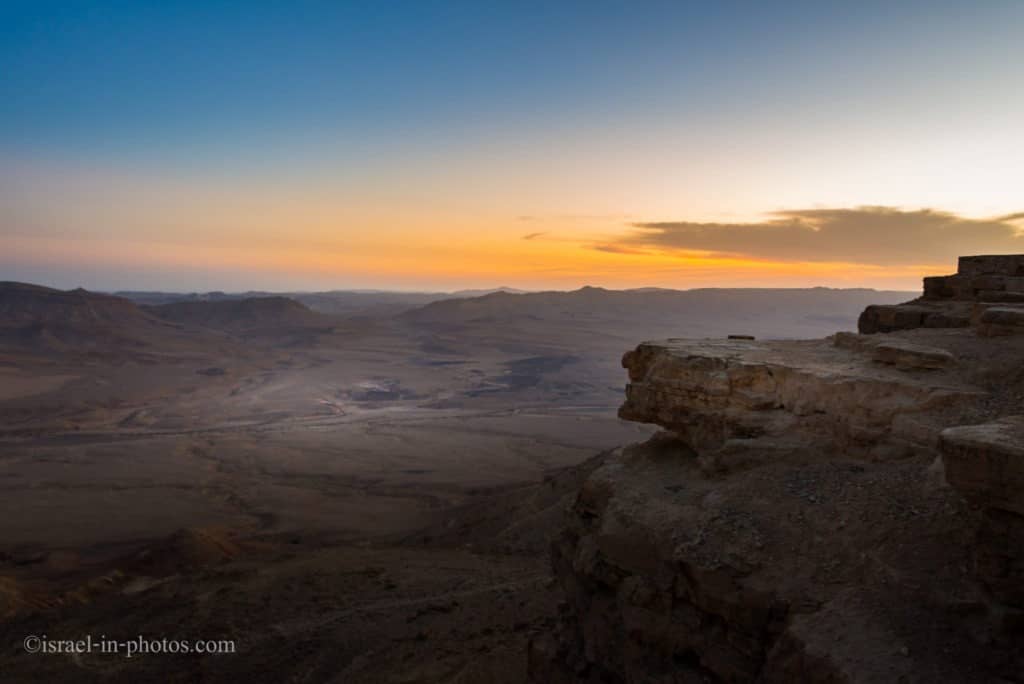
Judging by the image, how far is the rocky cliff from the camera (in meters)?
4.58

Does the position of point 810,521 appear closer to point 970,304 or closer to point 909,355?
point 909,355

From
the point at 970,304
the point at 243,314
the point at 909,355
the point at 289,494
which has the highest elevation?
the point at 243,314

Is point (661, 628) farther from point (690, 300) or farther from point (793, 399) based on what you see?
point (690, 300)

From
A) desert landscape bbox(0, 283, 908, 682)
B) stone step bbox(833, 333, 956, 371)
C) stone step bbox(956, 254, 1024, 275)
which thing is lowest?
desert landscape bbox(0, 283, 908, 682)

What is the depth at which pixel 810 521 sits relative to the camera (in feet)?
19.9

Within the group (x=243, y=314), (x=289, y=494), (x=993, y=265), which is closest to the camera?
(x=993, y=265)

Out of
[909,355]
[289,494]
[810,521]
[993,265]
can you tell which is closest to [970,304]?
[993,265]

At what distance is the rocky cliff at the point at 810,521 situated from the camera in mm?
4582

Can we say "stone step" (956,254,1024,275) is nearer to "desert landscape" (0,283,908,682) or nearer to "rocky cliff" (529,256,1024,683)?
"rocky cliff" (529,256,1024,683)

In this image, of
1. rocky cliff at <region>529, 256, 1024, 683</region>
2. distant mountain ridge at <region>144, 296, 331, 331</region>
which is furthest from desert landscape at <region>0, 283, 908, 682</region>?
distant mountain ridge at <region>144, 296, 331, 331</region>

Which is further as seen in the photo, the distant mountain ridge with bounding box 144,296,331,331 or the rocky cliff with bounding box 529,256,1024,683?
the distant mountain ridge with bounding box 144,296,331,331

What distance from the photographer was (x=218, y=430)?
3906 centimetres

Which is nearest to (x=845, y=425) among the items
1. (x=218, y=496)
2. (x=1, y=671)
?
(x=1, y=671)

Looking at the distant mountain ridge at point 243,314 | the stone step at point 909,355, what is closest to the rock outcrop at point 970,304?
the stone step at point 909,355
